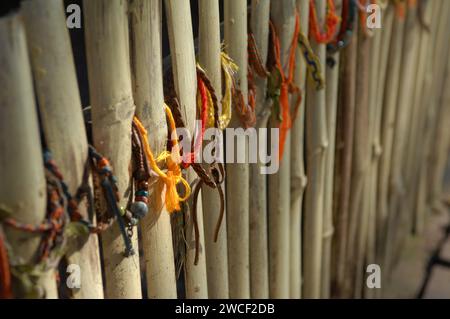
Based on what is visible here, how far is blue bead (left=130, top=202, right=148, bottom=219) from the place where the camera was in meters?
0.97

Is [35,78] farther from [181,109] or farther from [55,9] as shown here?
[181,109]

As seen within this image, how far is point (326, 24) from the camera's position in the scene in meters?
1.47

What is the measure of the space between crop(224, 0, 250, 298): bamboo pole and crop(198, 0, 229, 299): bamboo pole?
5 centimetres

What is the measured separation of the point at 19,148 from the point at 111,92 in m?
0.18

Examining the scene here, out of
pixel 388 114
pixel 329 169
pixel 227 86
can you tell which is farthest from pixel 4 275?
pixel 388 114

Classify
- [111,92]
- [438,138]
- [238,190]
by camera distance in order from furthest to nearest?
1. [438,138]
2. [238,190]
3. [111,92]

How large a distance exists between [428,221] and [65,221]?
8.03ft

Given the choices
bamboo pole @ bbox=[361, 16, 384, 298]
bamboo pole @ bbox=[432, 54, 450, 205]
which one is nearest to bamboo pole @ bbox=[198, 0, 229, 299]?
bamboo pole @ bbox=[361, 16, 384, 298]

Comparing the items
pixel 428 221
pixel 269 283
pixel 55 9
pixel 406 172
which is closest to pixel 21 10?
pixel 55 9

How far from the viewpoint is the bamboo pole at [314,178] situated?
59.5 inches

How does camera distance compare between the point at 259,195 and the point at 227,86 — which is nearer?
the point at 227,86

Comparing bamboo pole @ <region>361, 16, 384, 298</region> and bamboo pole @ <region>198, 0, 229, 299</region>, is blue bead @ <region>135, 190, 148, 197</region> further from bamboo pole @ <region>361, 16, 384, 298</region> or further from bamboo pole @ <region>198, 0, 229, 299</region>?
bamboo pole @ <region>361, 16, 384, 298</region>

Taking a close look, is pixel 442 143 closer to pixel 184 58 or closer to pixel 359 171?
pixel 359 171

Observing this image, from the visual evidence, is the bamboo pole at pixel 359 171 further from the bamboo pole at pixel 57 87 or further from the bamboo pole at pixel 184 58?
the bamboo pole at pixel 57 87
